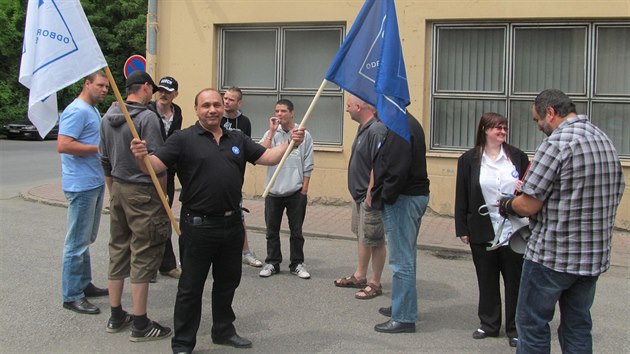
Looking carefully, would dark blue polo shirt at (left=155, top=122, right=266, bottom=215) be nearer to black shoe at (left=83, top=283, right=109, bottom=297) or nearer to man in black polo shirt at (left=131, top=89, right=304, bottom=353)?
man in black polo shirt at (left=131, top=89, right=304, bottom=353)

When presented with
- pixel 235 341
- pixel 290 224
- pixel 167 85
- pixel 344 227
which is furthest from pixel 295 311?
pixel 344 227

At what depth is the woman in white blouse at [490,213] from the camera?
14.6 feet

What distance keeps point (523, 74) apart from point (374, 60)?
6.21 meters

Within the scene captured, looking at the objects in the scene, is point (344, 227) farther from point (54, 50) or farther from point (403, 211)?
point (54, 50)

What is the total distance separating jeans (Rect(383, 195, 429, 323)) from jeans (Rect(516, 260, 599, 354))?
1.18 metres

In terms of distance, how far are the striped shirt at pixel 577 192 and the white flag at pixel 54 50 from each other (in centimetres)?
295

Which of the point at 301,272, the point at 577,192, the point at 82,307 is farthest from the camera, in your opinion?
the point at 301,272

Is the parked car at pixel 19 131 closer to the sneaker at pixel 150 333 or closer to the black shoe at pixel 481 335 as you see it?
the sneaker at pixel 150 333

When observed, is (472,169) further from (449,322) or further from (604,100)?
(604,100)

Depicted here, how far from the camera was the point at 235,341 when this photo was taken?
4.34 metres

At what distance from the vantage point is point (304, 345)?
440cm

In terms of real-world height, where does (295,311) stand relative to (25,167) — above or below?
below

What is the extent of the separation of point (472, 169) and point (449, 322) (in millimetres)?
1368

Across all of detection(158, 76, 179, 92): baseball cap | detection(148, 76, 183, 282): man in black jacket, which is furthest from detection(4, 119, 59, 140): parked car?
detection(158, 76, 179, 92): baseball cap
